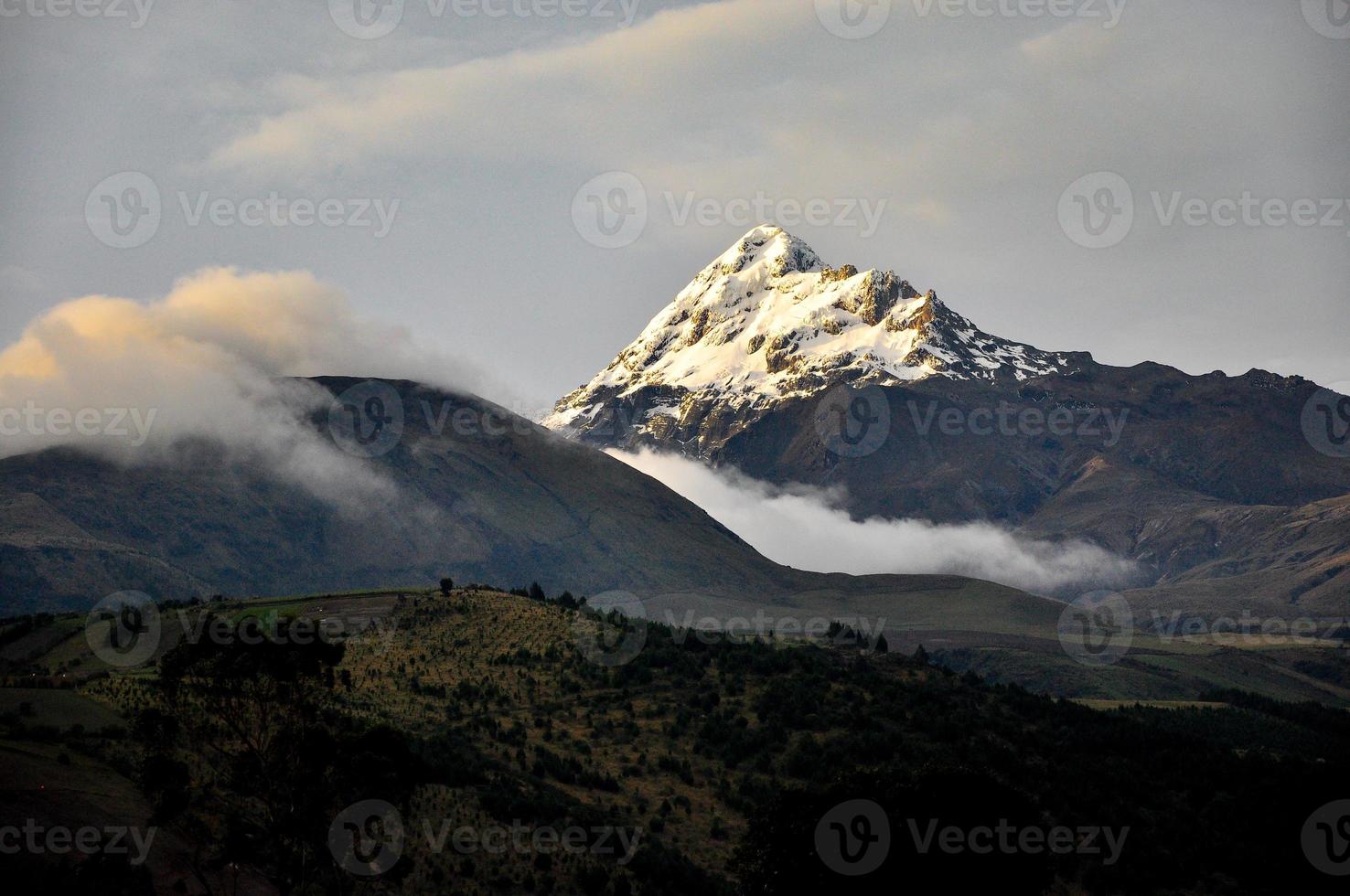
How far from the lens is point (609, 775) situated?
11950 cm

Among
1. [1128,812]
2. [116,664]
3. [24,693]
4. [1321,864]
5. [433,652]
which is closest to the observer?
[24,693]

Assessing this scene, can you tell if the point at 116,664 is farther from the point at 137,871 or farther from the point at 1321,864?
the point at 1321,864

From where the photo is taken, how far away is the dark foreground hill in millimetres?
77750

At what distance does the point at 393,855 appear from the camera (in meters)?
84.2

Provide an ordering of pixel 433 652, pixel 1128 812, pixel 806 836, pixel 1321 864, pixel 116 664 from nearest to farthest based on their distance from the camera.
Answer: pixel 806 836 → pixel 1321 864 → pixel 1128 812 → pixel 116 664 → pixel 433 652

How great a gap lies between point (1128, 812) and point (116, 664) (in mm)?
99371

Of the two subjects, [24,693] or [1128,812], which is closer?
[24,693]

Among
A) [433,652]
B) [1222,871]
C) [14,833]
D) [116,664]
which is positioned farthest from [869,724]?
[14,833]

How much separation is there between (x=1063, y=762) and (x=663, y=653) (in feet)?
163

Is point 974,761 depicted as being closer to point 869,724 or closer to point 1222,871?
point 869,724

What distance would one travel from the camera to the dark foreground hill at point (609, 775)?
7775 cm

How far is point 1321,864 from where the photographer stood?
110 m

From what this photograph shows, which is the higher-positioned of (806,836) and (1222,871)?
(806,836)

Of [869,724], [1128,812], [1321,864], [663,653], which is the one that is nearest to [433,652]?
[663,653]
